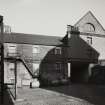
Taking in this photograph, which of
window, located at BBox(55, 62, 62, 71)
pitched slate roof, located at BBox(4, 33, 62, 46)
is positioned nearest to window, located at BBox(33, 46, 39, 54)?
pitched slate roof, located at BBox(4, 33, 62, 46)

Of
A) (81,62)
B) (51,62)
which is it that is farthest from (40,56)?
(81,62)

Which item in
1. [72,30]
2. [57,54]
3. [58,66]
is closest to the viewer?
[58,66]

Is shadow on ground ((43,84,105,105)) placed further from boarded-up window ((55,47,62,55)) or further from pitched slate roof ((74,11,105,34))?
pitched slate roof ((74,11,105,34))

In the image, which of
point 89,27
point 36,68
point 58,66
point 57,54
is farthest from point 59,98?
point 89,27

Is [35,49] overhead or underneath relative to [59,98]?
overhead

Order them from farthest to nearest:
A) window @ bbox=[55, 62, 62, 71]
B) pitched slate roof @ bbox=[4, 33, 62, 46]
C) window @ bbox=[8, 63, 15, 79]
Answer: window @ bbox=[55, 62, 62, 71], pitched slate roof @ bbox=[4, 33, 62, 46], window @ bbox=[8, 63, 15, 79]

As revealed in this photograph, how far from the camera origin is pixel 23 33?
94.6 feet

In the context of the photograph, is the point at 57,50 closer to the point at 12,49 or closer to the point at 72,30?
the point at 72,30

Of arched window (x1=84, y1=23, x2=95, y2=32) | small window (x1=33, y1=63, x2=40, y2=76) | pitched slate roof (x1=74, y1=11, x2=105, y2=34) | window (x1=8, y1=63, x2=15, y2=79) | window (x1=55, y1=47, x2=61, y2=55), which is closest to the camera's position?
window (x1=8, y1=63, x2=15, y2=79)

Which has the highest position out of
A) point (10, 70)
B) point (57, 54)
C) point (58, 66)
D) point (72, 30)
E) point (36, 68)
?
point (72, 30)

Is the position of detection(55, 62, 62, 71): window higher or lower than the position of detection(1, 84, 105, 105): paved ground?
higher

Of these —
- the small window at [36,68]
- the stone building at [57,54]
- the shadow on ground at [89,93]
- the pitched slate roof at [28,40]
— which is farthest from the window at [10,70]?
the shadow on ground at [89,93]

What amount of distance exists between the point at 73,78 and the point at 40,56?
26.7 feet

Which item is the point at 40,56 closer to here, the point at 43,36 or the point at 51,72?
the point at 51,72
